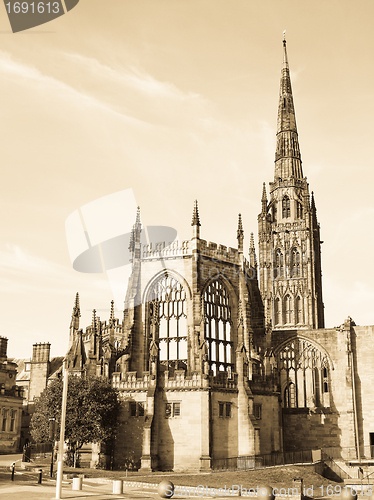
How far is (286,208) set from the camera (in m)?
90.6

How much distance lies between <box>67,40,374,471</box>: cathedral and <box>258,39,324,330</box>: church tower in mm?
26219

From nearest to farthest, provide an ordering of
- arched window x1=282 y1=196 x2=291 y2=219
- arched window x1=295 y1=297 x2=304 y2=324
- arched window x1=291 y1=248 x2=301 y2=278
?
arched window x1=295 y1=297 x2=304 y2=324
arched window x1=291 y1=248 x2=301 y2=278
arched window x1=282 y1=196 x2=291 y2=219

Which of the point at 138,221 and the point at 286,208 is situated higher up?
the point at 286,208

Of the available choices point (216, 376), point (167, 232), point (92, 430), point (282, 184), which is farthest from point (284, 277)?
point (92, 430)

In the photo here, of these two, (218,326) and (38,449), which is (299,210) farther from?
(38,449)

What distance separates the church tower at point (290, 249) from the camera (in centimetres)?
8381

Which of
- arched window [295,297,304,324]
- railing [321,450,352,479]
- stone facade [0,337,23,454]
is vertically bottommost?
railing [321,450,352,479]

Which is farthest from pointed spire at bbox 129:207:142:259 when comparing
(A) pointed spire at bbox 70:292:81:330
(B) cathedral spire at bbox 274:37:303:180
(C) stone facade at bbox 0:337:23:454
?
(B) cathedral spire at bbox 274:37:303:180

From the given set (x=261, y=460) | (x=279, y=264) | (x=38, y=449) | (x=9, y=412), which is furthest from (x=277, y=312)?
(x=38, y=449)

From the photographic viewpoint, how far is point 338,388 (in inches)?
1973

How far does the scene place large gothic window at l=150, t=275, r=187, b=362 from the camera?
49469mm

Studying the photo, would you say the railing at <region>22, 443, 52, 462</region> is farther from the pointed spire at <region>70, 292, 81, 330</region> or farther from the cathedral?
the pointed spire at <region>70, 292, 81, 330</region>

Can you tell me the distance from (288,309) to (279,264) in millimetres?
6917

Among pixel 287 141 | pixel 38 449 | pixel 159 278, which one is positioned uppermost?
pixel 287 141
